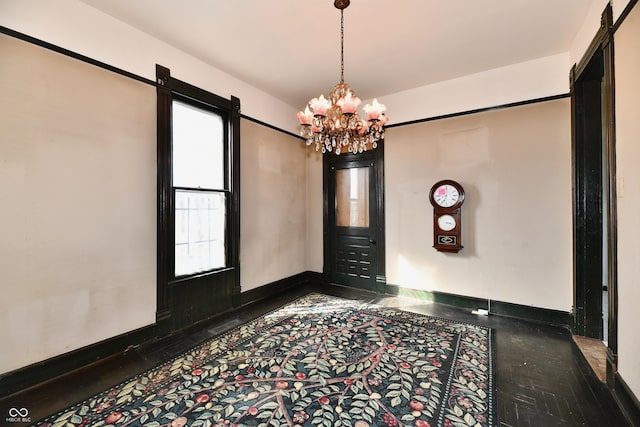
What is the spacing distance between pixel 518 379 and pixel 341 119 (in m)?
2.59

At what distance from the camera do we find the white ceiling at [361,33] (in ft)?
8.11

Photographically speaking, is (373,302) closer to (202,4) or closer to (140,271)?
(140,271)

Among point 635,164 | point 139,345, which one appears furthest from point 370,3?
point 139,345

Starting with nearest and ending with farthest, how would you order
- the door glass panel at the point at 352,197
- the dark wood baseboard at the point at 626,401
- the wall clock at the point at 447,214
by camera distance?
1. the dark wood baseboard at the point at 626,401
2. the wall clock at the point at 447,214
3. the door glass panel at the point at 352,197

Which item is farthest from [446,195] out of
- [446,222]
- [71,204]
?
[71,204]

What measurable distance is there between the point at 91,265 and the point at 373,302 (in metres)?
3.31

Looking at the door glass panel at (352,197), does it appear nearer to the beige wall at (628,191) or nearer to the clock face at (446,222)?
the clock face at (446,222)

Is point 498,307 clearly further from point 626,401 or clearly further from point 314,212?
point 314,212

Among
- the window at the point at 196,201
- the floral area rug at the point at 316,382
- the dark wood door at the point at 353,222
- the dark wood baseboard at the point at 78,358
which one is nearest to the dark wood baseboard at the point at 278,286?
the window at the point at 196,201

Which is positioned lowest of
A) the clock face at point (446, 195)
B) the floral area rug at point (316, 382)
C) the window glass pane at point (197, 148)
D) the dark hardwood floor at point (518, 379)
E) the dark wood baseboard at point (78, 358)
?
Answer: the dark hardwood floor at point (518, 379)

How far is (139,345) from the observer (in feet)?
9.16

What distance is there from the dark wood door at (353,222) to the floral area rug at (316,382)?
→ 1582mm

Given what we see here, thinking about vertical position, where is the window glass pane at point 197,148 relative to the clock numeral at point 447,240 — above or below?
above

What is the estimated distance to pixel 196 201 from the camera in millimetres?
3441
